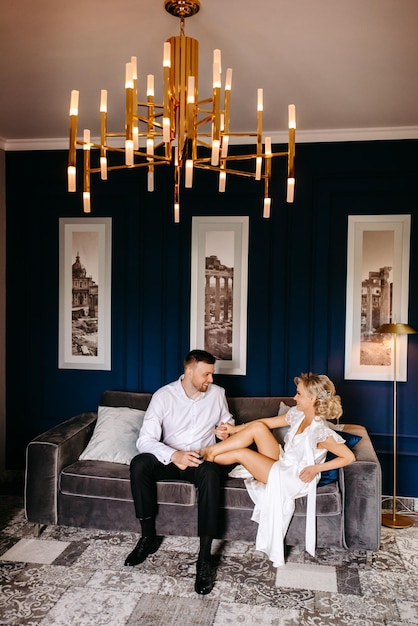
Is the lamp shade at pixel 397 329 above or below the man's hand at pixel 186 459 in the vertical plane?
above

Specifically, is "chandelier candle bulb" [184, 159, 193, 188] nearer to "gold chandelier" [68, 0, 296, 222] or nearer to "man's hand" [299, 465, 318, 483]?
"gold chandelier" [68, 0, 296, 222]

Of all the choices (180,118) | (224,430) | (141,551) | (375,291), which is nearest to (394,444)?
(375,291)

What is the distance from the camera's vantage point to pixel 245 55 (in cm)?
295

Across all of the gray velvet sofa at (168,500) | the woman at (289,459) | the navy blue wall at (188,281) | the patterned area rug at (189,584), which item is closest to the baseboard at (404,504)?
the navy blue wall at (188,281)

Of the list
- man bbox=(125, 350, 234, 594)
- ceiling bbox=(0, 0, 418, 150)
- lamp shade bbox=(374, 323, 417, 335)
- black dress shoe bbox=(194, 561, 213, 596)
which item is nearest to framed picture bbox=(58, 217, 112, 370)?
ceiling bbox=(0, 0, 418, 150)

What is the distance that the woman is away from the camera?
10.8ft

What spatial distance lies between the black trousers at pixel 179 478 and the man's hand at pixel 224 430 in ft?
0.72

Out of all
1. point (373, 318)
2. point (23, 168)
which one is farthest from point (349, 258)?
point (23, 168)

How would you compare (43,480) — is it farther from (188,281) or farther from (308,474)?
(188,281)

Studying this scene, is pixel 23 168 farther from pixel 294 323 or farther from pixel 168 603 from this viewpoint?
pixel 168 603

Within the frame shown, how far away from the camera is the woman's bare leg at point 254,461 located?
342cm

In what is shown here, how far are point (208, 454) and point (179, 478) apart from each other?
232 millimetres

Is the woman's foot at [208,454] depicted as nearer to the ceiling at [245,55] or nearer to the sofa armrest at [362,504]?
the sofa armrest at [362,504]

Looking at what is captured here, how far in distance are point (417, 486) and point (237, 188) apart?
8.62 ft
